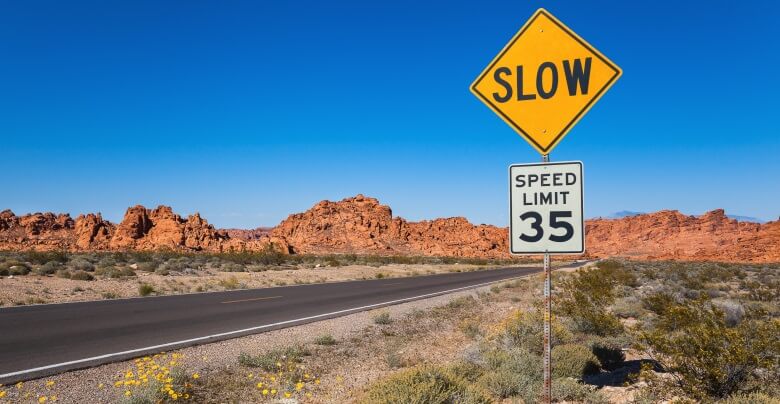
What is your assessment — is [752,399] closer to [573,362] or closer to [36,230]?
[573,362]

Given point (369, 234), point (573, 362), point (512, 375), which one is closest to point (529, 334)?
point (573, 362)

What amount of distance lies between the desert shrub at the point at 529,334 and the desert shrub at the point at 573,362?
3.55 feet

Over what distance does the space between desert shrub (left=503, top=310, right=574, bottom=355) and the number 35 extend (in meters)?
5.76

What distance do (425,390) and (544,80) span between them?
10.3ft

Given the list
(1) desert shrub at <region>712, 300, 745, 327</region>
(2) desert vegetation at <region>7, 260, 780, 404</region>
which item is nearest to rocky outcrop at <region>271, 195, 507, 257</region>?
(2) desert vegetation at <region>7, 260, 780, 404</region>

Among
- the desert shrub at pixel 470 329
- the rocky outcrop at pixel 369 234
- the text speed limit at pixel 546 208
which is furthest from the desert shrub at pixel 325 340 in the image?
the rocky outcrop at pixel 369 234

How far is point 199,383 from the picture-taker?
730cm

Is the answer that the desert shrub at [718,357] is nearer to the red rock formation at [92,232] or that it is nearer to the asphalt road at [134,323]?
the asphalt road at [134,323]

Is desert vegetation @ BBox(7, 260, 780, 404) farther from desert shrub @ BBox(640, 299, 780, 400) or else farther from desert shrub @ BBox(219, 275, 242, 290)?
desert shrub @ BBox(219, 275, 242, 290)

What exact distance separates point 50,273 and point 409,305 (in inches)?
827

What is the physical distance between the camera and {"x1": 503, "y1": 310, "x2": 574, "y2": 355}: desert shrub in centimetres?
938

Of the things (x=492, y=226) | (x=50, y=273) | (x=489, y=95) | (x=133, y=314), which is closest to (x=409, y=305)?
(x=133, y=314)

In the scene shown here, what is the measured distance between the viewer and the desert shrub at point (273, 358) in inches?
332

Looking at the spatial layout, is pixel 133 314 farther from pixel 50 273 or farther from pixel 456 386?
pixel 50 273
